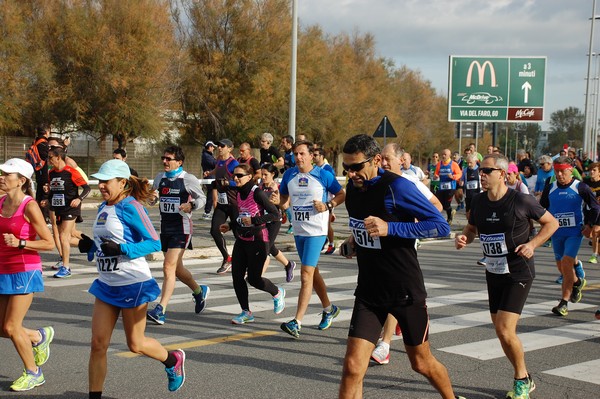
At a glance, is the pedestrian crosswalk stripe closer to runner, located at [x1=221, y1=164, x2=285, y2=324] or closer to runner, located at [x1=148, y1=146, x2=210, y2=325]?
runner, located at [x1=221, y1=164, x2=285, y2=324]

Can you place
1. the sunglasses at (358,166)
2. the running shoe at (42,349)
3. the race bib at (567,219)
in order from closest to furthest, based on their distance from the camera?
the sunglasses at (358,166) → the running shoe at (42,349) → the race bib at (567,219)

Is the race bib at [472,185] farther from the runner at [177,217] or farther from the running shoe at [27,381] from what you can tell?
the running shoe at [27,381]

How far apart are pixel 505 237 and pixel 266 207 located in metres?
3.19

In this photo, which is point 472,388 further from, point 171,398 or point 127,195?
point 127,195

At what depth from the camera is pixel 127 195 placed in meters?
5.78

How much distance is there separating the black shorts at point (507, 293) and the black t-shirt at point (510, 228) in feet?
0.25

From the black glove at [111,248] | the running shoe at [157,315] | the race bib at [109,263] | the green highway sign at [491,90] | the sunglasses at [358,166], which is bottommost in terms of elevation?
the running shoe at [157,315]

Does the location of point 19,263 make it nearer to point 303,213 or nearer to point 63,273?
point 303,213

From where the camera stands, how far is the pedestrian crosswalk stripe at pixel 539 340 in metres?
7.64

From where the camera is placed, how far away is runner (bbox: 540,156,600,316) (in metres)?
9.50

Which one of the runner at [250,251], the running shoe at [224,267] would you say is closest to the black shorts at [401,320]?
the runner at [250,251]

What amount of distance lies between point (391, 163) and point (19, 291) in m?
3.16

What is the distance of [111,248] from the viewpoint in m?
5.43

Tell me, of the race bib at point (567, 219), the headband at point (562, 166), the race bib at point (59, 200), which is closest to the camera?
the headband at point (562, 166)
